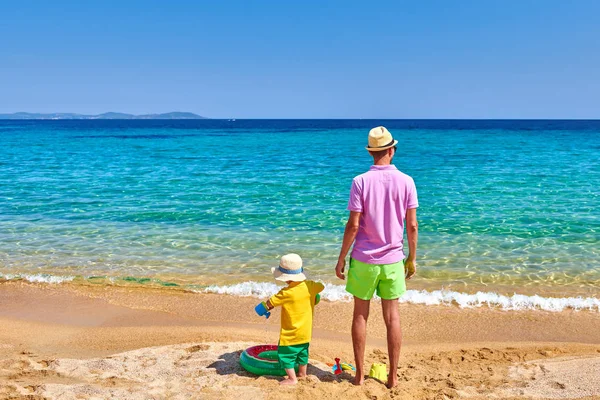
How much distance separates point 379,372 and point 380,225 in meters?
1.44

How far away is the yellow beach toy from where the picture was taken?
4.30 meters

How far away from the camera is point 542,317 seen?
6.15 m

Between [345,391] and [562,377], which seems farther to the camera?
[562,377]

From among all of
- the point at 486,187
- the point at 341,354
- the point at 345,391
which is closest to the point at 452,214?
the point at 486,187

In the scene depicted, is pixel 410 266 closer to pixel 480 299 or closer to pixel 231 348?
pixel 231 348

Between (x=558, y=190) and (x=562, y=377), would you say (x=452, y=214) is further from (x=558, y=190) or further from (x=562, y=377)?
(x=562, y=377)

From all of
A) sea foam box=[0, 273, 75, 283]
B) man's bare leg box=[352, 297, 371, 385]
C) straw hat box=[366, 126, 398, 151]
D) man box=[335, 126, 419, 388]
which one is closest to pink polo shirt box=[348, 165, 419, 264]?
man box=[335, 126, 419, 388]

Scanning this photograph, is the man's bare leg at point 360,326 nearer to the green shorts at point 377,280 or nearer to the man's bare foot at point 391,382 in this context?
the green shorts at point 377,280

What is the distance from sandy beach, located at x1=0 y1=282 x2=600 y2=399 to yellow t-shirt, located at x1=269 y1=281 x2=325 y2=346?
404mm

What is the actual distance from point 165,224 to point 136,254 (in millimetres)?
2336

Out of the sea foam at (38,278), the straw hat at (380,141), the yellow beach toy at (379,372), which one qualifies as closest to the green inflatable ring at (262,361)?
the yellow beach toy at (379,372)

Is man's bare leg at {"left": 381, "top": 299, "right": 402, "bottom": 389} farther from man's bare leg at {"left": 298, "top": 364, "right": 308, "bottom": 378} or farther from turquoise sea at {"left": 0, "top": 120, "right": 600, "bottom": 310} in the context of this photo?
turquoise sea at {"left": 0, "top": 120, "right": 600, "bottom": 310}

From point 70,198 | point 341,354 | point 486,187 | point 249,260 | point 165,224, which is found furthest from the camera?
point 486,187

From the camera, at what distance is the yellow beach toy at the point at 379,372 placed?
4.30 m
